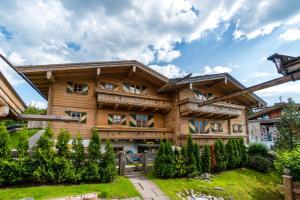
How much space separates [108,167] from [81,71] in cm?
901

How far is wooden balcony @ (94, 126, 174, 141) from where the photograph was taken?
1747 centimetres

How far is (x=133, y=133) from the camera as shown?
61.3ft

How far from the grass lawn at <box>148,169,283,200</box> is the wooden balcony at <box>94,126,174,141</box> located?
5.20 meters

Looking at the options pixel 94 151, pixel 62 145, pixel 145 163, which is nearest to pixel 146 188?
pixel 145 163

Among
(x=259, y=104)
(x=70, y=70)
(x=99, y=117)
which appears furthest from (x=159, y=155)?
(x=259, y=104)

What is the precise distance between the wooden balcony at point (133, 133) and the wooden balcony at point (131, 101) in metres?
1.94

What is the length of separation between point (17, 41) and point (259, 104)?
24.8m

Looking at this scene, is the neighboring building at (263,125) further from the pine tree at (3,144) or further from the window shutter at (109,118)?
the pine tree at (3,144)

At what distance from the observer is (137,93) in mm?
20641

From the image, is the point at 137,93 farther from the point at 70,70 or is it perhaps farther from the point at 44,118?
the point at 44,118

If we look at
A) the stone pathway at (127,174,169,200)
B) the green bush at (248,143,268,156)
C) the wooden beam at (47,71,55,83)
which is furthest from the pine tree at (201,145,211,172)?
the wooden beam at (47,71,55,83)

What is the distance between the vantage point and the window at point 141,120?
20341 millimetres

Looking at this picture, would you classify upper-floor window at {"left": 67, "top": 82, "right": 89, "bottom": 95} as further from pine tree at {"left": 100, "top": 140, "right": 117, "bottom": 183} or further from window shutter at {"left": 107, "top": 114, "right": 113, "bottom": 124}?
pine tree at {"left": 100, "top": 140, "right": 117, "bottom": 183}

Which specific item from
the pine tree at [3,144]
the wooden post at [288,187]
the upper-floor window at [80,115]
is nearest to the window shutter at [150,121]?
the upper-floor window at [80,115]
